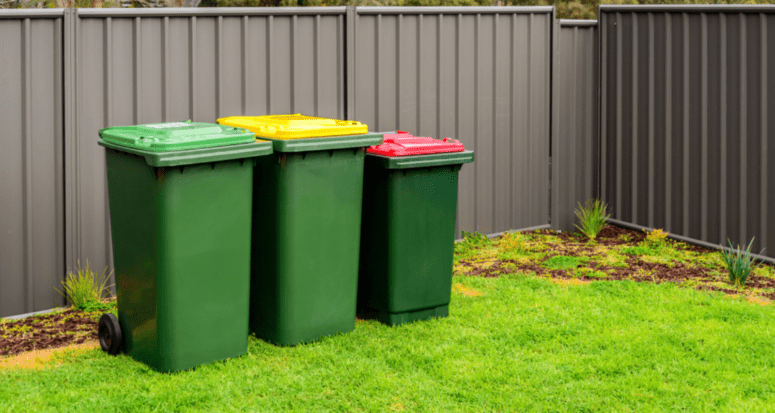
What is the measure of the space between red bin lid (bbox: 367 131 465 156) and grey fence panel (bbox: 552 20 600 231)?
11.2 feet

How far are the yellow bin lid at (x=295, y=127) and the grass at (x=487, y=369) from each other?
134 cm

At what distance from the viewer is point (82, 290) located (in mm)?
6984

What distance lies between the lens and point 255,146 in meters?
5.69

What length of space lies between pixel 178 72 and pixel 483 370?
3.42 meters

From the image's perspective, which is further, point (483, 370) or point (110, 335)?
point (110, 335)

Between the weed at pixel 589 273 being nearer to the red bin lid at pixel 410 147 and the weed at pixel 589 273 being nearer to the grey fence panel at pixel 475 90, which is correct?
the grey fence panel at pixel 475 90

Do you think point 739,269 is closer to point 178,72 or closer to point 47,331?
point 178,72

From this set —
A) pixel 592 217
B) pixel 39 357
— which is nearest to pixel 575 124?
pixel 592 217

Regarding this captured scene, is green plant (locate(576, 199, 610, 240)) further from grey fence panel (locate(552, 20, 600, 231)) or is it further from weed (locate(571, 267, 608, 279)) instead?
weed (locate(571, 267, 608, 279))

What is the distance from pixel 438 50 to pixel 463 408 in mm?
4593

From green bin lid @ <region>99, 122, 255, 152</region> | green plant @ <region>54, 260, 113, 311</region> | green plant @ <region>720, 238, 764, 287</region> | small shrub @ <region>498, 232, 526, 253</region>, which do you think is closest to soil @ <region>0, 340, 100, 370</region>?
green plant @ <region>54, 260, 113, 311</region>

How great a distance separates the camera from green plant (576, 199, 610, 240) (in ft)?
31.6

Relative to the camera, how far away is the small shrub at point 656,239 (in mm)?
9141

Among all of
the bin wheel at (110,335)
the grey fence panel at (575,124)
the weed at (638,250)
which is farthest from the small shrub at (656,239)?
the bin wheel at (110,335)
